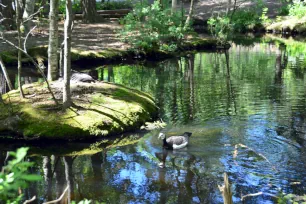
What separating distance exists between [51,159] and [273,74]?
1290 cm

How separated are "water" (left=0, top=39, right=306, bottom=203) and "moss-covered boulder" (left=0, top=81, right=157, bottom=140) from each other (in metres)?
0.48

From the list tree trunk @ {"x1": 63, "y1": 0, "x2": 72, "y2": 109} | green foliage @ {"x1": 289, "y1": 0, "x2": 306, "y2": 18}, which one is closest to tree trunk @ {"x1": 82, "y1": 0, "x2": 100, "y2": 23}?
green foliage @ {"x1": 289, "y1": 0, "x2": 306, "y2": 18}

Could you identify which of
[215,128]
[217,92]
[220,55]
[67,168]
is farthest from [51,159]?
[220,55]

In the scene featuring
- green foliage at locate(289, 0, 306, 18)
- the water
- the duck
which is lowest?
the water

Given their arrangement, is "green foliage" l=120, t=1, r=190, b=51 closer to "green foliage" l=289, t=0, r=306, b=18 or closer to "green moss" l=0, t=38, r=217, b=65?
"green moss" l=0, t=38, r=217, b=65

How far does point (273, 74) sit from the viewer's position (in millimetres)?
19094

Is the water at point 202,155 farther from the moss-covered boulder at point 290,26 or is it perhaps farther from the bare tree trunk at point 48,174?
the moss-covered boulder at point 290,26

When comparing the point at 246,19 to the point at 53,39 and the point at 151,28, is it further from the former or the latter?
the point at 53,39

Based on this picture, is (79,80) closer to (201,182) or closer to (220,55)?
(201,182)

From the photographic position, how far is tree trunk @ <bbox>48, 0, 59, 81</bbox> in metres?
11.3

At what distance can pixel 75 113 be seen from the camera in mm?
10445

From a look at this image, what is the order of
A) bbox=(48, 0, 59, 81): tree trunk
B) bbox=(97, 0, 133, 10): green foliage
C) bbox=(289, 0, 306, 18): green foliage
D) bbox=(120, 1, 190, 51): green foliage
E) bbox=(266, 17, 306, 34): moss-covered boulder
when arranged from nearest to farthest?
bbox=(48, 0, 59, 81): tree trunk, bbox=(289, 0, 306, 18): green foliage, bbox=(120, 1, 190, 51): green foliage, bbox=(266, 17, 306, 34): moss-covered boulder, bbox=(97, 0, 133, 10): green foliage

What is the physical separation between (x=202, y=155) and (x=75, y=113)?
3.43m

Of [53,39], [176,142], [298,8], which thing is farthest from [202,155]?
[298,8]
